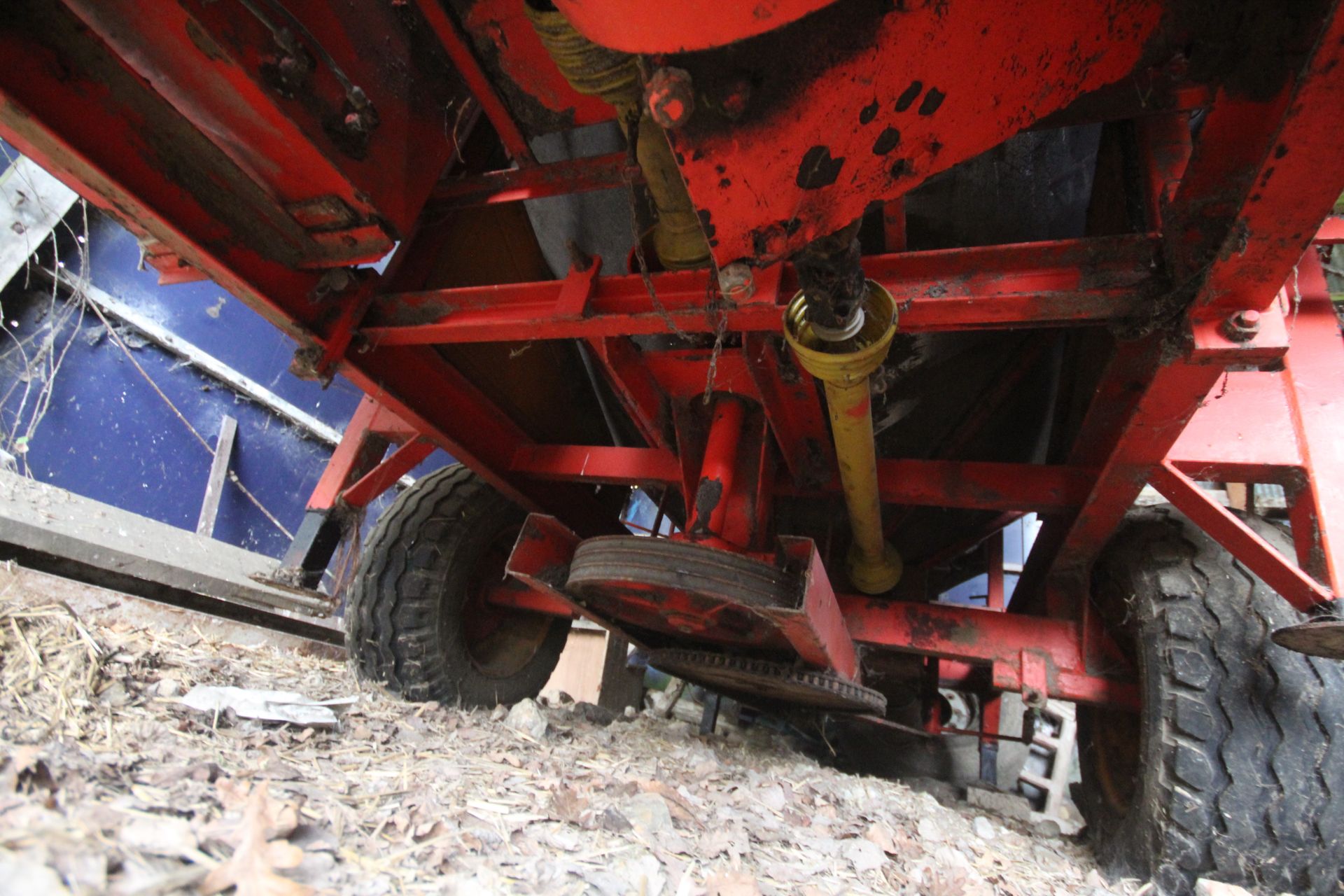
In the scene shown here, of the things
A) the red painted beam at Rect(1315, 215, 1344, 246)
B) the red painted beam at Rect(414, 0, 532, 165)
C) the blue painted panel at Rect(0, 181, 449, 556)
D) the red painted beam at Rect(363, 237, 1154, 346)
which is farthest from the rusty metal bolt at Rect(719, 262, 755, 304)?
the blue painted panel at Rect(0, 181, 449, 556)

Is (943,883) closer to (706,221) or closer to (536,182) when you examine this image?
(706,221)

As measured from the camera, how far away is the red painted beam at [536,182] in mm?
1852

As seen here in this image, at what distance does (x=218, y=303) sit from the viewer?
16.4 ft

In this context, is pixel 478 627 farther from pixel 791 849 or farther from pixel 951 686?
pixel 951 686

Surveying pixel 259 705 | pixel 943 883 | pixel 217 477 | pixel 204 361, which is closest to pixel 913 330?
pixel 943 883

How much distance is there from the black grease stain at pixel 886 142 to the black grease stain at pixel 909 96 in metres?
0.03

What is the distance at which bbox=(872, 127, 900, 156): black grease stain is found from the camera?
1.00 m

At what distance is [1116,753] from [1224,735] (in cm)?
76

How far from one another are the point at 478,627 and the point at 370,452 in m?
0.90

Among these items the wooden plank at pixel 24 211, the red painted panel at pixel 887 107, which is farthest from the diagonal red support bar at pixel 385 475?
the wooden plank at pixel 24 211

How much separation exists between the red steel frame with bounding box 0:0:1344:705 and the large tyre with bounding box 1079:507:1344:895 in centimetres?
21

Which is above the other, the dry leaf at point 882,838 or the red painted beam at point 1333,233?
the red painted beam at point 1333,233

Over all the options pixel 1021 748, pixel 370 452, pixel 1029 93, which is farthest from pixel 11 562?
pixel 1021 748

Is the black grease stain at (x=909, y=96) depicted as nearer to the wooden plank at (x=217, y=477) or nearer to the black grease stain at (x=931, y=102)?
the black grease stain at (x=931, y=102)
